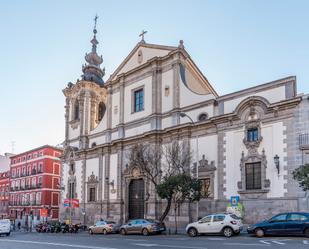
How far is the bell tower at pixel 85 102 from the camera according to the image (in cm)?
4359

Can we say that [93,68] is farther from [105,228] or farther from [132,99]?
[105,228]

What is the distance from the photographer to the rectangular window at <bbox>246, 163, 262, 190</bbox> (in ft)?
86.3

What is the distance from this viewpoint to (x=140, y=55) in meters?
38.2

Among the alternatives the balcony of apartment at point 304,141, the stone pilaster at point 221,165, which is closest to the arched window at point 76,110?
the stone pilaster at point 221,165

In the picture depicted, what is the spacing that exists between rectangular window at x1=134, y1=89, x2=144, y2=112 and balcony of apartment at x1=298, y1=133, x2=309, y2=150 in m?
16.3

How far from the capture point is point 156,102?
1378 inches

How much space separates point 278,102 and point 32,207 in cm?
4739

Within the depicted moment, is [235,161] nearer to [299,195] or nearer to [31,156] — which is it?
[299,195]

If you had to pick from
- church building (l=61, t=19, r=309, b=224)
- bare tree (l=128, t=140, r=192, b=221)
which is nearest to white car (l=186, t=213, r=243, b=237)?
bare tree (l=128, t=140, r=192, b=221)

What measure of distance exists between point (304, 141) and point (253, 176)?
4228 mm

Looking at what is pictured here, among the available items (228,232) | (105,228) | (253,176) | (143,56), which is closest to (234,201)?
(253,176)

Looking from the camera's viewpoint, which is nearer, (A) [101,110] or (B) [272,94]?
(B) [272,94]

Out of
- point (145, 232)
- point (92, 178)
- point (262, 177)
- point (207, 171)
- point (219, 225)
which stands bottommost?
point (145, 232)

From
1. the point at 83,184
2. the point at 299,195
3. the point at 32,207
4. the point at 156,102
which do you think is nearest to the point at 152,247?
the point at 299,195
